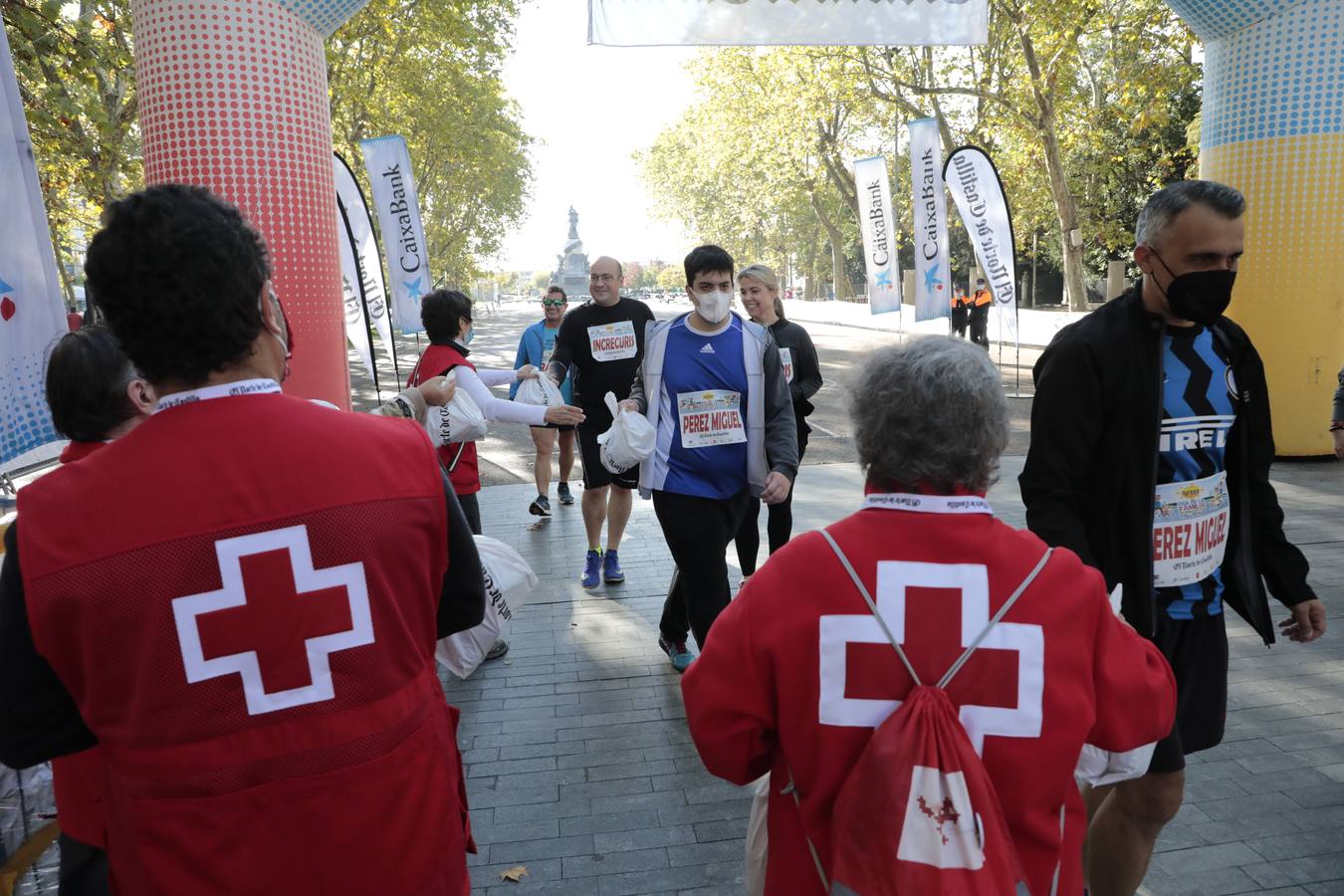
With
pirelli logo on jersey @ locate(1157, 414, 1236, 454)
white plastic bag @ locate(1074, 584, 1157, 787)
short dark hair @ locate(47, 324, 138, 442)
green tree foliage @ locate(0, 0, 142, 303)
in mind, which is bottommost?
white plastic bag @ locate(1074, 584, 1157, 787)

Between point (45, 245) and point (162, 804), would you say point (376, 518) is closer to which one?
point (162, 804)

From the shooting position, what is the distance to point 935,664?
1.56m

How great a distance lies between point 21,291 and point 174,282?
5.82 ft

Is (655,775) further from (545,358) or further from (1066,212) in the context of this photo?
(1066,212)

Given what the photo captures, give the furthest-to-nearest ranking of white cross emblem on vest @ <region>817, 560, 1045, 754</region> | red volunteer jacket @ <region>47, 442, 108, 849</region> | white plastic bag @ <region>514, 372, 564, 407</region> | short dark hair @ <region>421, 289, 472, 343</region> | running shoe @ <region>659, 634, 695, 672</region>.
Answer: short dark hair @ <region>421, 289, 472, 343</region>, white plastic bag @ <region>514, 372, 564, 407</region>, running shoe @ <region>659, 634, 695, 672</region>, red volunteer jacket @ <region>47, 442, 108, 849</region>, white cross emblem on vest @ <region>817, 560, 1045, 754</region>

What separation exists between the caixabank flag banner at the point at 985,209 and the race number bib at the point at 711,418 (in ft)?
33.1

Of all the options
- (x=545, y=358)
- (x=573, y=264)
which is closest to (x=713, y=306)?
(x=545, y=358)

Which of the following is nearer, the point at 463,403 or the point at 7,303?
the point at 7,303

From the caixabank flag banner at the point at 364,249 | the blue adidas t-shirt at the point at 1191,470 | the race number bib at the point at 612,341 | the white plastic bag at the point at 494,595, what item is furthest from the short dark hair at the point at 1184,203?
the caixabank flag banner at the point at 364,249

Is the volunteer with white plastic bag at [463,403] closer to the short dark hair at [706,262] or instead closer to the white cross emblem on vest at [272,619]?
the short dark hair at [706,262]

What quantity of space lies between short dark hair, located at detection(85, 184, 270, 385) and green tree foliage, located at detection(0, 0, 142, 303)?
204 inches

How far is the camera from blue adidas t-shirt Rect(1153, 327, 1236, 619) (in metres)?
2.62

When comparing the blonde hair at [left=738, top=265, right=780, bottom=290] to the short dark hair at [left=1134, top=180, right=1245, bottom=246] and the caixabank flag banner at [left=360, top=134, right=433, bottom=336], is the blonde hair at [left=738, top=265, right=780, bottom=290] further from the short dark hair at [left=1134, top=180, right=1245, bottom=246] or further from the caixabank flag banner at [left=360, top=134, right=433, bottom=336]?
the caixabank flag banner at [left=360, top=134, right=433, bottom=336]

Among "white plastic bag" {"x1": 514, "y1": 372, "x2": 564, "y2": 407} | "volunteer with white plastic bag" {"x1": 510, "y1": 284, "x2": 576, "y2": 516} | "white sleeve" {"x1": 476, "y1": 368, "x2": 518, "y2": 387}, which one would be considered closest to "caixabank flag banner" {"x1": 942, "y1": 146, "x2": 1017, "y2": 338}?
"volunteer with white plastic bag" {"x1": 510, "y1": 284, "x2": 576, "y2": 516}
